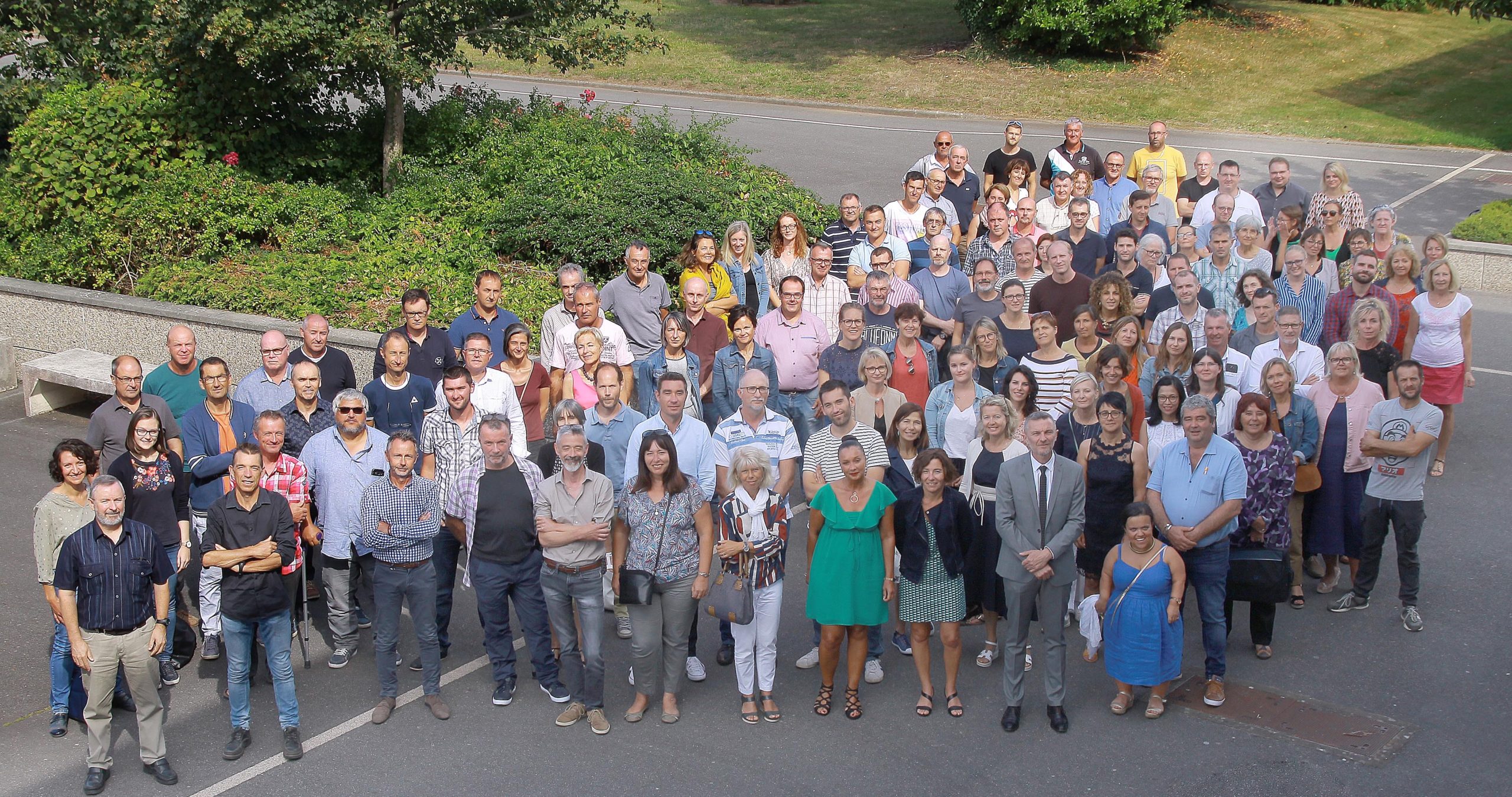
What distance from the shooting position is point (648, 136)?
1661 centimetres

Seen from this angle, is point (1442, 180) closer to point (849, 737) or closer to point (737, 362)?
point (737, 362)

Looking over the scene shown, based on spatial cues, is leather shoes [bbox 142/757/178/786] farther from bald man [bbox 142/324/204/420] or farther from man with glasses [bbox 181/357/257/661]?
bald man [bbox 142/324/204/420]

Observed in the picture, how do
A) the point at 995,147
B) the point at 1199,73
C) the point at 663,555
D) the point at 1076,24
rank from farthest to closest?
the point at 1199,73
the point at 1076,24
the point at 995,147
the point at 663,555

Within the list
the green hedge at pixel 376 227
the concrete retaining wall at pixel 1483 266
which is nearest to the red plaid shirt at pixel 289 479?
the green hedge at pixel 376 227

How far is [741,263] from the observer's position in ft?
37.0

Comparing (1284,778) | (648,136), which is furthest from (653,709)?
(648,136)

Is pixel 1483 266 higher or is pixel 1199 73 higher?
pixel 1199 73

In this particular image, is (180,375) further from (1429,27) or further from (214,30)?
(1429,27)

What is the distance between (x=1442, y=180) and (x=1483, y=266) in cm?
587

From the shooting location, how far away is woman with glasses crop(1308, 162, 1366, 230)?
12250 mm

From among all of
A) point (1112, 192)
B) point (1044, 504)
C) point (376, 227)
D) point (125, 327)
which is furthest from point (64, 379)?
point (1112, 192)

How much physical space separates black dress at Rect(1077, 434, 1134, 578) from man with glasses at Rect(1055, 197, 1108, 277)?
415 centimetres

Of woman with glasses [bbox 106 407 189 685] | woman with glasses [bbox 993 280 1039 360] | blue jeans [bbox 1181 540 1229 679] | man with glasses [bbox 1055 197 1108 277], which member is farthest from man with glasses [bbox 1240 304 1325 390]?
woman with glasses [bbox 106 407 189 685]

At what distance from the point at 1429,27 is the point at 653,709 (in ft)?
104
